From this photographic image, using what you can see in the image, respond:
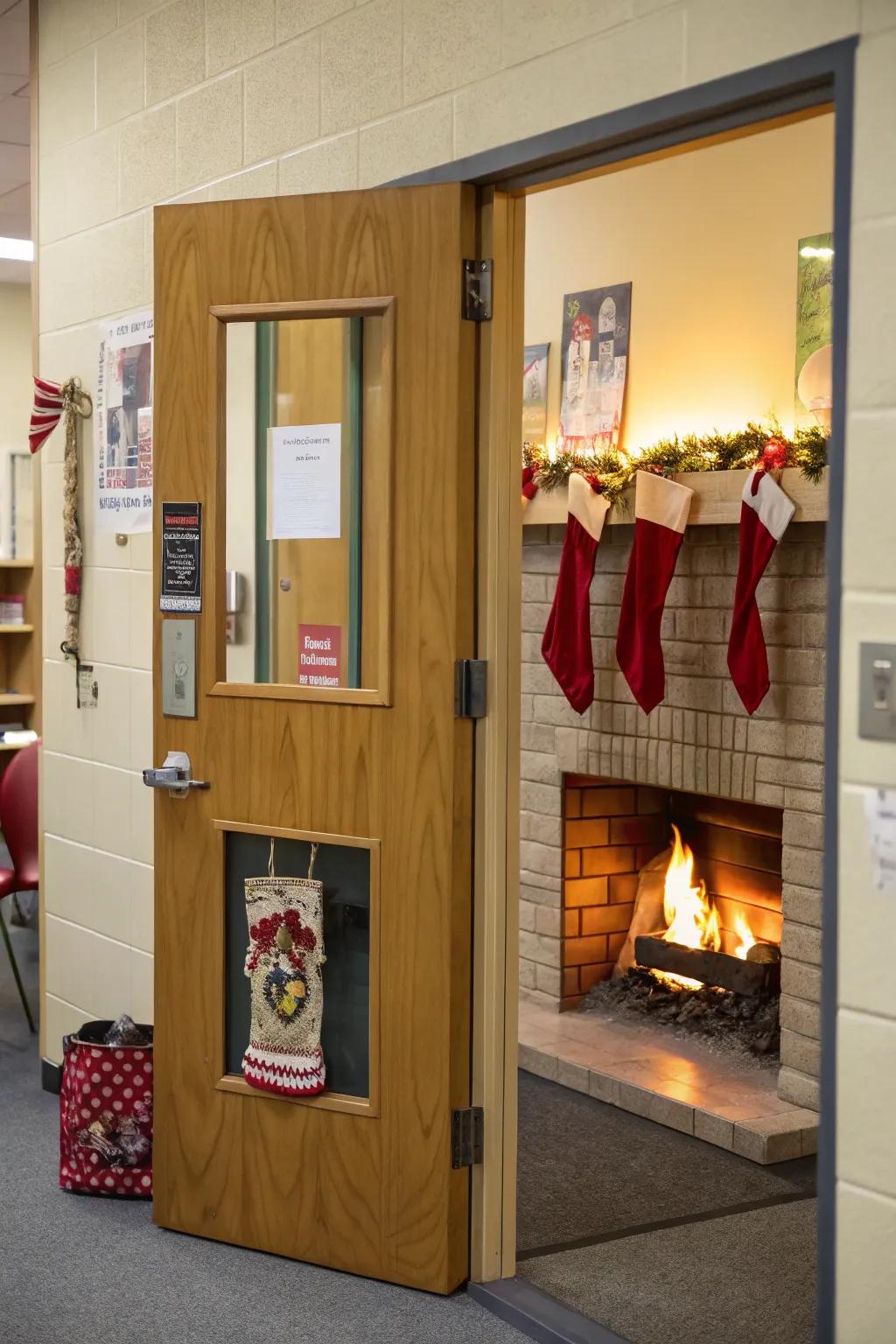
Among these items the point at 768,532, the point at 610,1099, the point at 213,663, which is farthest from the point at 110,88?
the point at 610,1099

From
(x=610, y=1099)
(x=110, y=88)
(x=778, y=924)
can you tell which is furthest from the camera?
(x=778, y=924)

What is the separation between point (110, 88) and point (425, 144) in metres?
1.19

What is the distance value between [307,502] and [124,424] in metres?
0.89

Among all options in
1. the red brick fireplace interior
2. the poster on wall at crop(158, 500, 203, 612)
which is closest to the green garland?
the red brick fireplace interior

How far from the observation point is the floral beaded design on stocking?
284 centimetres

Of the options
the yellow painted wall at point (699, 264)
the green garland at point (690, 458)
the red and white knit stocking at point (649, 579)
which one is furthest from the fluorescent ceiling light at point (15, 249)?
the red and white knit stocking at point (649, 579)

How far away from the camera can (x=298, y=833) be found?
9.27 feet

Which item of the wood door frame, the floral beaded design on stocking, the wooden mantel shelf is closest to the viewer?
the wood door frame

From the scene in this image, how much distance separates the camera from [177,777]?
9.70 feet

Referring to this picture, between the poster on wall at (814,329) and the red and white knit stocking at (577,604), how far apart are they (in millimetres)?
668

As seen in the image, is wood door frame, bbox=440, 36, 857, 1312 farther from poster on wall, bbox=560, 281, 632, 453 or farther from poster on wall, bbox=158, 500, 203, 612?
poster on wall, bbox=560, 281, 632, 453

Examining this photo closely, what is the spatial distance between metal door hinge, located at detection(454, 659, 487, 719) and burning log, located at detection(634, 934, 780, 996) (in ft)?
5.97

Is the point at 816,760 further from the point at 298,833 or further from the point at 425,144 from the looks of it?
the point at 425,144

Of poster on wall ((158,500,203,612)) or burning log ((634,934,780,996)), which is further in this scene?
burning log ((634,934,780,996))
